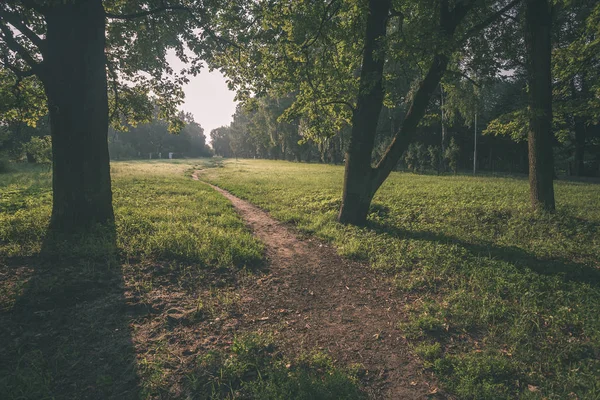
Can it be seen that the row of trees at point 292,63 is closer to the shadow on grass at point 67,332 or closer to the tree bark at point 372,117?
the tree bark at point 372,117

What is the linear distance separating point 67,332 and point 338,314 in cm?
376

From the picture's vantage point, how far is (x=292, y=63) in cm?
941

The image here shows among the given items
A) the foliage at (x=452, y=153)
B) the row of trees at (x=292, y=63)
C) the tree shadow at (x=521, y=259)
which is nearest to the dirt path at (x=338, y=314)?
the tree shadow at (x=521, y=259)

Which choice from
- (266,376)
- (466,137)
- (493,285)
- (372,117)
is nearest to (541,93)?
(372,117)

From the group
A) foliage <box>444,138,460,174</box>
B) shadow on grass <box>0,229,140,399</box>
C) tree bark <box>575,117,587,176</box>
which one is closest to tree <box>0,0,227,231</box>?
shadow on grass <box>0,229,140,399</box>

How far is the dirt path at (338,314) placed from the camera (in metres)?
3.36

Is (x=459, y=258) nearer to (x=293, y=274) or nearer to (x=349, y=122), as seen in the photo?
(x=293, y=274)

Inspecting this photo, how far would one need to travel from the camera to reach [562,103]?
11656mm

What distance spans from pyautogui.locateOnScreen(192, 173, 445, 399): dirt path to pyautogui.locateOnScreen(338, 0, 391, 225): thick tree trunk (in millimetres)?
2392

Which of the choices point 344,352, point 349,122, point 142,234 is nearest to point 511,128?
point 349,122

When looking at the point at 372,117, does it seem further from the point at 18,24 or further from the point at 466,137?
the point at 466,137

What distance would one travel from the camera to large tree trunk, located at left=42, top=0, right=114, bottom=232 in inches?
260

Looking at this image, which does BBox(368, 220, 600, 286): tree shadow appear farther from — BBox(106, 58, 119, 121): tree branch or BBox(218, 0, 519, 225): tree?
BBox(106, 58, 119, 121): tree branch

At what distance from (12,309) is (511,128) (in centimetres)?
1546
